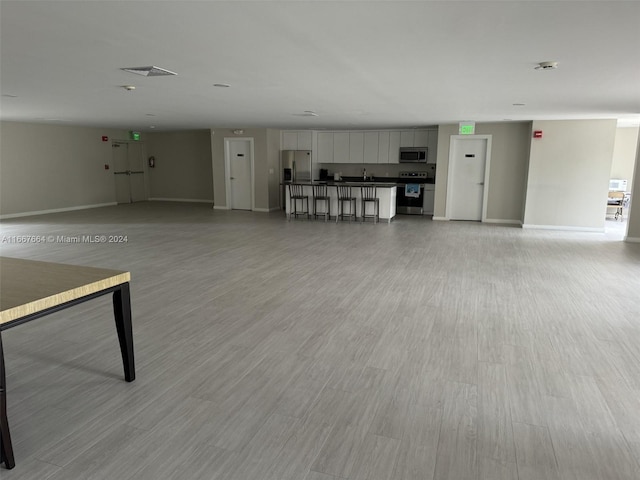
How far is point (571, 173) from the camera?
9.27 meters

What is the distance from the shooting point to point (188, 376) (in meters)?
2.95

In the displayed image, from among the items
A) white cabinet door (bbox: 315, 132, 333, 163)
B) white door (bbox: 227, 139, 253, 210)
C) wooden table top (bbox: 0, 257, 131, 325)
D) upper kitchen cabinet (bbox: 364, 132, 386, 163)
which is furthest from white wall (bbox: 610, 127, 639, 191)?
wooden table top (bbox: 0, 257, 131, 325)

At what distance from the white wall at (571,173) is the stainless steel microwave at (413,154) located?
2.89 meters

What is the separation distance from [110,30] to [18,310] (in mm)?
2116

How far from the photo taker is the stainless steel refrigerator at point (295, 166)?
41.4 ft

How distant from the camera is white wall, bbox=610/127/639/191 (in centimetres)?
1190

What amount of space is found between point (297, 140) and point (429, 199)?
4.23 m

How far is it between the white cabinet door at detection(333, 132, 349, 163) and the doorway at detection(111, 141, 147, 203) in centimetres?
682

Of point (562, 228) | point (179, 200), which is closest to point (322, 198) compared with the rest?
point (562, 228)

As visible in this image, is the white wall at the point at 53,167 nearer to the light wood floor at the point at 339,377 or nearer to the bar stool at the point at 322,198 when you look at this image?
the light wood floor at the point at 339,377

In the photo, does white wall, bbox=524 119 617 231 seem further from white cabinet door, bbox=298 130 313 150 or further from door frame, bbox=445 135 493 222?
white cabinet door, bbox=298 130 313 150

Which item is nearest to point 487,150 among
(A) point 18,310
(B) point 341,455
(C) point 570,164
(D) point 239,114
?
(C) point 570,164

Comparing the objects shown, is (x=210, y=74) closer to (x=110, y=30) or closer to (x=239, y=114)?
(x=110, y=30)

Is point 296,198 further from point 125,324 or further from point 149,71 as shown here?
point 125,324
